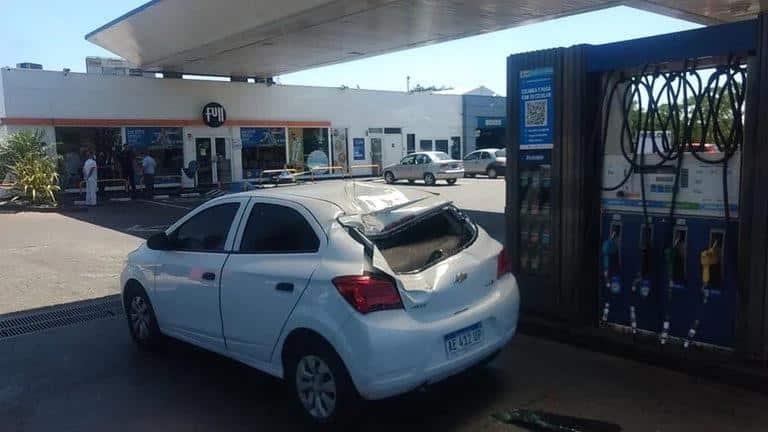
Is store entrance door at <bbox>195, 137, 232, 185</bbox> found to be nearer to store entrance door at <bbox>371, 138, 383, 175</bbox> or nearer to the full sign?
the full sign

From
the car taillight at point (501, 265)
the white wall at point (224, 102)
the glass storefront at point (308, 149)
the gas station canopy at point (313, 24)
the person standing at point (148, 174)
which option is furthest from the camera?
the glass storefront at point (308, 149)

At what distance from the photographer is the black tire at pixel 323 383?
12.6 ft

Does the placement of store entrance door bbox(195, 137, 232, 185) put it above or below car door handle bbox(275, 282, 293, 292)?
above

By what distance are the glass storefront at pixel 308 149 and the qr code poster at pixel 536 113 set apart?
24423 millimetres

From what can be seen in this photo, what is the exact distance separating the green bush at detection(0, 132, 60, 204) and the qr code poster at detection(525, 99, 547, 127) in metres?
18.1

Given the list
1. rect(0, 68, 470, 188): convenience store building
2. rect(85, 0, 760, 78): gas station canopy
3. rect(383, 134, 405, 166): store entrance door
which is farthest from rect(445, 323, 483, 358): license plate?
rect(383, 134, 405, 166): store entrance door

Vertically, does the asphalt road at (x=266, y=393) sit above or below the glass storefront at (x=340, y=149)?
below

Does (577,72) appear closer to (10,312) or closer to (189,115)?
(10,312)

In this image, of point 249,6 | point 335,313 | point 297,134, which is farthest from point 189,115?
point 335,313

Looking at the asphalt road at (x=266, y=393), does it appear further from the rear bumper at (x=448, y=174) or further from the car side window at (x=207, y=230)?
the rear bumper at (x=448, y=174)

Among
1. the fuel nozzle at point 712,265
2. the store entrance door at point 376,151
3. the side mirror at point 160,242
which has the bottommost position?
the fuel nozzle at point 712,265

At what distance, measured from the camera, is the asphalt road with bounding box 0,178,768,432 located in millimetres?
4152

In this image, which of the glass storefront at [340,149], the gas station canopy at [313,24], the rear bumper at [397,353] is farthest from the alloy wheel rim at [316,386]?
the glass storefront at [340,149]

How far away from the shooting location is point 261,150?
A: 95.8ft
